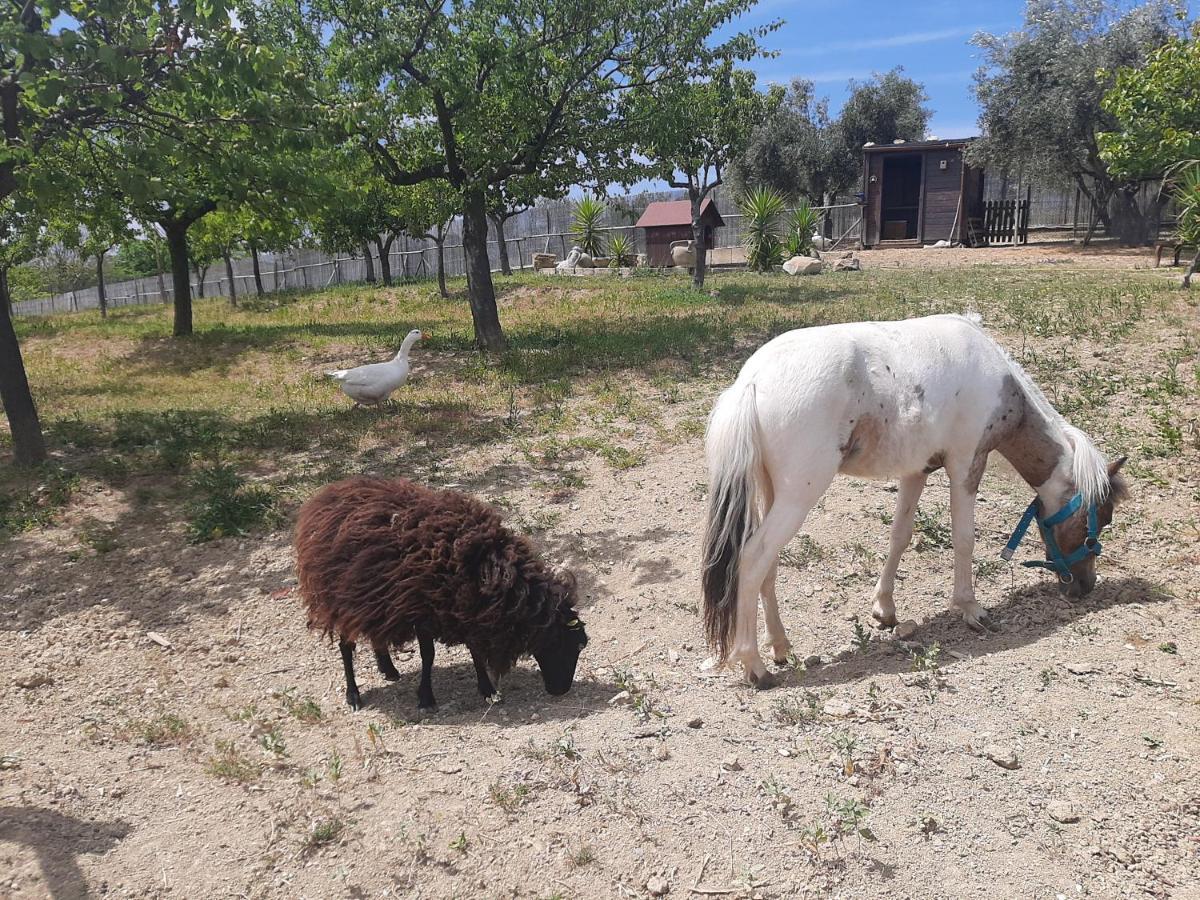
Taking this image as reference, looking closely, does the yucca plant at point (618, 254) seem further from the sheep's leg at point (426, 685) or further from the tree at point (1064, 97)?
the sheep's leg at point (426, 685)

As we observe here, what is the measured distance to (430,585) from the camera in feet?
15.3

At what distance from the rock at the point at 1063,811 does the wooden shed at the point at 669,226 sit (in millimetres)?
30374

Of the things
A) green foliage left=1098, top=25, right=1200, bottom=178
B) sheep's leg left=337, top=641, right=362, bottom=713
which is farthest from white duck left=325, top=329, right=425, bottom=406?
green foliage left=1098, top=25, right=1200, bottom=178

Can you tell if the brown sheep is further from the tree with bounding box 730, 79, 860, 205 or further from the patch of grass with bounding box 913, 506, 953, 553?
the tree with bounding box 730, 79, 860, 205

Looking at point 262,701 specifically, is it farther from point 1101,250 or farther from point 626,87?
point 1101,250

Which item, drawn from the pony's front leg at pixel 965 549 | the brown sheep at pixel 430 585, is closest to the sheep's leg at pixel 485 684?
the brown sheep at pixel 430 585

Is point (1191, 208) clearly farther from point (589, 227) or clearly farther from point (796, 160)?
point (796, 160)

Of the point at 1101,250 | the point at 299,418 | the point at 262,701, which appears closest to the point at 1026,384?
the point at 262,701

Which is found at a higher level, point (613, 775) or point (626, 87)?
point (626, 87)

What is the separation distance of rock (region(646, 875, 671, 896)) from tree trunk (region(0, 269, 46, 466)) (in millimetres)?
8627

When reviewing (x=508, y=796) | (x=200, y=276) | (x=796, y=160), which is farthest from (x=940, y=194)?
(x=508, y=796)

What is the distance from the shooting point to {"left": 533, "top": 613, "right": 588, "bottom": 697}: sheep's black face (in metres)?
4.88

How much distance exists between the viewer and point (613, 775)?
372 centimetres

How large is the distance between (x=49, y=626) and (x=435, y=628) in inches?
131
